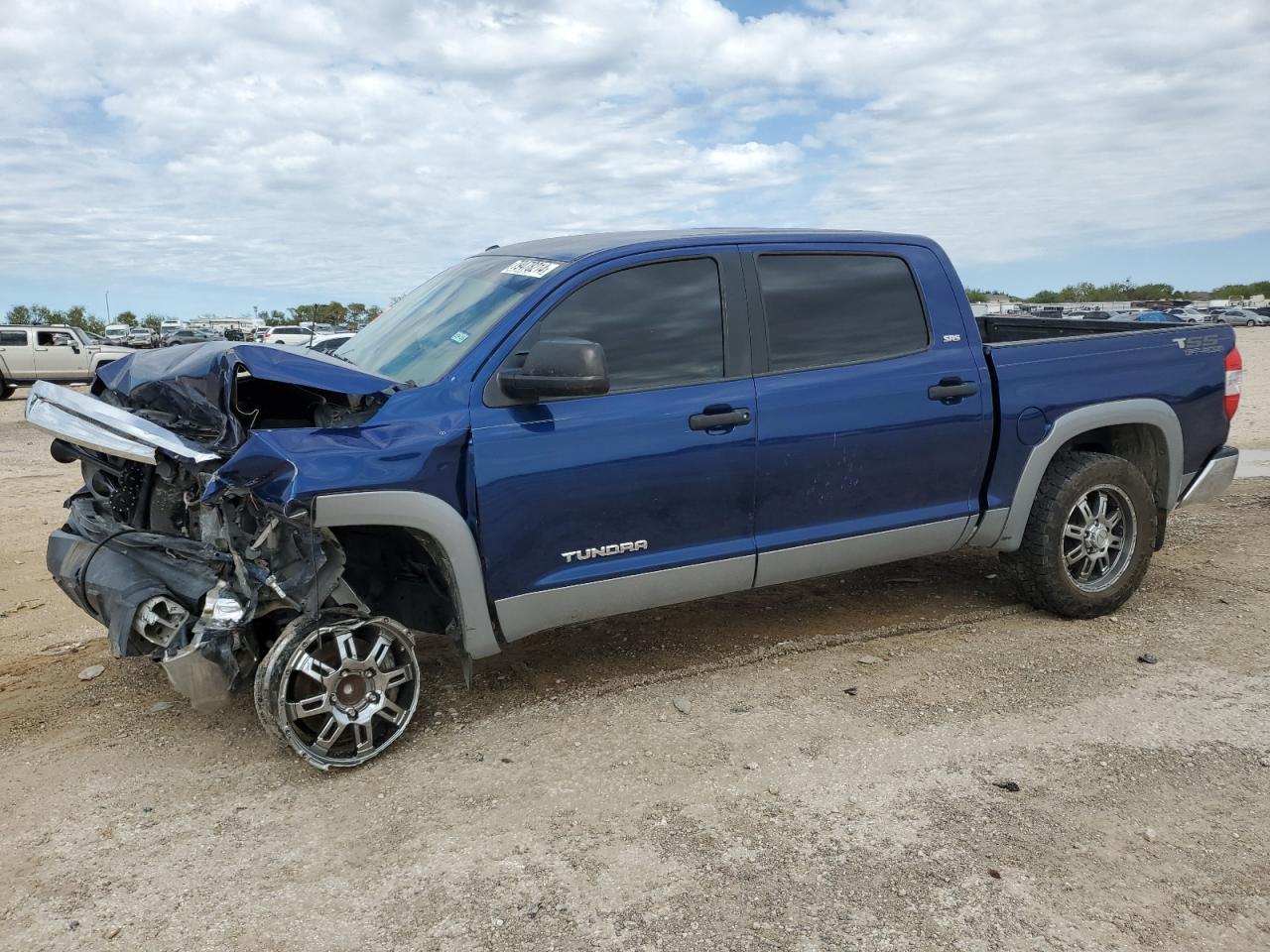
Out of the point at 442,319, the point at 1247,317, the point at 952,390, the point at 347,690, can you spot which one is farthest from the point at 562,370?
the point at 1247,317

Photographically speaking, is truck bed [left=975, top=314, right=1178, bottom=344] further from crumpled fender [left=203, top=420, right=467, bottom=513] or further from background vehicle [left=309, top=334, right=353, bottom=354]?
background vehicle [left=309, top=334, right=353, bottom=354]

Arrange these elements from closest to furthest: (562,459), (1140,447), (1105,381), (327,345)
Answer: (562,459) < (1105,381) < (1140,447) < (327,345)

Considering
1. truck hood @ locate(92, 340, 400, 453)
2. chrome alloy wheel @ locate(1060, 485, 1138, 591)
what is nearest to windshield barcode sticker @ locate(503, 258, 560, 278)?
truck hood @ locate(92, 340, 400, 453)

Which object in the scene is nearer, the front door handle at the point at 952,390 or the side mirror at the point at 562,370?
the side mirror at the point at 562,370

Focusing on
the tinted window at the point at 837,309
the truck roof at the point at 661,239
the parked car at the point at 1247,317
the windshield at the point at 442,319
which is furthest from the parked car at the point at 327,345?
the parked car at the point at 1247,317

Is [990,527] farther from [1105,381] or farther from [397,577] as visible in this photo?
[397,577]

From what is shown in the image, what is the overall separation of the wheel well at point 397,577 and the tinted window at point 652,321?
1.02 meters

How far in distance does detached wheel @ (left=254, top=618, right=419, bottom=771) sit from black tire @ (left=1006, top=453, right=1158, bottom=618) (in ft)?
10.2

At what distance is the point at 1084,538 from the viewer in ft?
17.2

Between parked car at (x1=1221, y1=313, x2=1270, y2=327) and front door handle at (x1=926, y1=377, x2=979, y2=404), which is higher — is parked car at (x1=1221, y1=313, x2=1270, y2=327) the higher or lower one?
the lower one

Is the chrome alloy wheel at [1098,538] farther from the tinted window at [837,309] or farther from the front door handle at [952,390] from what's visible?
the tinted window at [837,309]

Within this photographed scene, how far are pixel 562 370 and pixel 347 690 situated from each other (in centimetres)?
143

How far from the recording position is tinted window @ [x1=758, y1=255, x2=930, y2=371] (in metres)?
4.50

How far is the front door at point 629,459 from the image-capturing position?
393 cm
